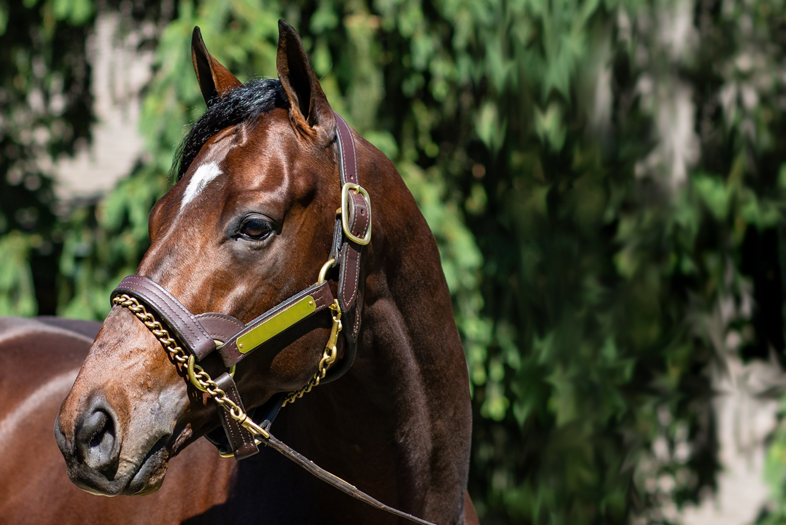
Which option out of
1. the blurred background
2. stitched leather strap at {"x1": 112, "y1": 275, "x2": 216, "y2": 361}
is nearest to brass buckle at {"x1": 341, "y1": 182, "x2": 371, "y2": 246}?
stitched leather strap at {"x1": 112, "y1": 275, "x2": 216, "y2": 361}

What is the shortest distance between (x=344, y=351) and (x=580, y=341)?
2.10 metres

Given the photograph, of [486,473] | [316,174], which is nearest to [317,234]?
[316,174]

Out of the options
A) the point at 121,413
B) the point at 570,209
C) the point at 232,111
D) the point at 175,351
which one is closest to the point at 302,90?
the point at 232,111

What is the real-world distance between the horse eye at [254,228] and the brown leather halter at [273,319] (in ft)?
0.44

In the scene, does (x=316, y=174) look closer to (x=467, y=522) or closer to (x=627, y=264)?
(x=467, y=522)

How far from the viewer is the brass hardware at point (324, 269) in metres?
1.33

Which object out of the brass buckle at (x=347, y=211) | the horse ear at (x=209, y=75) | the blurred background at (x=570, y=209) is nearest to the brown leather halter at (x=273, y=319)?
the brass buckle at (x=347, y=211)

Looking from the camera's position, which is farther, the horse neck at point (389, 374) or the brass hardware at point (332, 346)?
the horse neck at point (389, 374)

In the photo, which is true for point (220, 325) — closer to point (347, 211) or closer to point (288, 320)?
point (288, 320)

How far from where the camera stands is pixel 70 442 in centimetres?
114

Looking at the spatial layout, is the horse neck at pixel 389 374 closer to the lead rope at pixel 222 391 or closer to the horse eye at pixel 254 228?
the lead rope at pixel 222 391

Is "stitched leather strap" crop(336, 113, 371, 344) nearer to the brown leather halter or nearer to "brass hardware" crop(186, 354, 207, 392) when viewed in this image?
the brown leather halter

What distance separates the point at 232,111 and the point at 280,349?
497 millimetres

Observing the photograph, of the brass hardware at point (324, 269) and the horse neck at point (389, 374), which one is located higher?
the brass hardware at point (324, 269)
